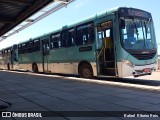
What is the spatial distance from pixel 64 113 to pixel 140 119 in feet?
5.34

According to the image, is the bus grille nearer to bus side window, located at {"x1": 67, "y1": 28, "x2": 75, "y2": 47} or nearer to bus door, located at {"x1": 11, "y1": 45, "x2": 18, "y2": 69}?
bus side window, located at {"x1": 67, "y1": 28, "x2": 75, "y2": 47}

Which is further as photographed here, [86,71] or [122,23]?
[86,71]

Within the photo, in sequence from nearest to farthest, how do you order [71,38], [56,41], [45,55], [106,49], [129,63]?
1. [129,63]
2. [106,49]
3. [71,38]
4. [56,41]
5. [45,55]

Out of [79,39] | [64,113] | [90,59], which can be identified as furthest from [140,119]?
[79,39]

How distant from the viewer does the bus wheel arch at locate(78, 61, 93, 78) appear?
13.8m

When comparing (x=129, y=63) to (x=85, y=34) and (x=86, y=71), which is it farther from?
(x=85, y=34)

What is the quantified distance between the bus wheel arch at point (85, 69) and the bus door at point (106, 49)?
978mm

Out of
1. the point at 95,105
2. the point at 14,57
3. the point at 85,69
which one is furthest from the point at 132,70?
the point at 14,57

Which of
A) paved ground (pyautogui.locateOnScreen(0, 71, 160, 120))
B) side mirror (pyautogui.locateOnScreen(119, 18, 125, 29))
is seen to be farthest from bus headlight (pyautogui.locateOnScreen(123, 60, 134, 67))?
paved ground (pyautogui.locateOnScreen(0, 71, 160, 120))

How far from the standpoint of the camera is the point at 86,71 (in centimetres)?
1409

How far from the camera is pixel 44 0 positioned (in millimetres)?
14211

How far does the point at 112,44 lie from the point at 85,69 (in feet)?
8.48

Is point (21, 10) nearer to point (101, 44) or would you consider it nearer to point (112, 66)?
point (101, 44)

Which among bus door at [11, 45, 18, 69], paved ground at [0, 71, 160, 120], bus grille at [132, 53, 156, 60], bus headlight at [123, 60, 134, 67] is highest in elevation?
bus door at [11, 45, 18, 69]
